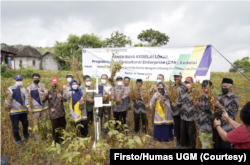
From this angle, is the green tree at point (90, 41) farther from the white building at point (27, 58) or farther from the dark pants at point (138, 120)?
the dark pants at point (138, 120)

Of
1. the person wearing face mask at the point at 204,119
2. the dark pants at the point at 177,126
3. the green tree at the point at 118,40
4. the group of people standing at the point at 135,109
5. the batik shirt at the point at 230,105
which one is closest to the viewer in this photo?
the batik shirt at the point at 230,105

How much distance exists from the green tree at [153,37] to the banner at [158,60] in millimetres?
31755

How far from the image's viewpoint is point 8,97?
387 centimetres

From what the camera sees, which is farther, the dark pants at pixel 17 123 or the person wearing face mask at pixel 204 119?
the dark pants at pixel 17 123

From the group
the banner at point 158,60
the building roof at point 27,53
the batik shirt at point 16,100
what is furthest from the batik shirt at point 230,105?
the building roof at point 27,53

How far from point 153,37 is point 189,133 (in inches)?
1432

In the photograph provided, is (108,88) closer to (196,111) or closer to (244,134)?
(196,111)

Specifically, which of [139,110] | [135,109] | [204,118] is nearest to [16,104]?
[135,109]

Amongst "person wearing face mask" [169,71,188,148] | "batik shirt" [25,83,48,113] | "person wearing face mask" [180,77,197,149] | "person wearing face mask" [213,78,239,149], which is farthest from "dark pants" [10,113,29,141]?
"person wearing face mask" [213,78,239,149]

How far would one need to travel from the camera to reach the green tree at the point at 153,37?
36906mm

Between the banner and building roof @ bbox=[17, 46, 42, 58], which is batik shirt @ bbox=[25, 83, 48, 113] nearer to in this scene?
the banner

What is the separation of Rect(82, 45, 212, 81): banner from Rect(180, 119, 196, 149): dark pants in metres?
2.19

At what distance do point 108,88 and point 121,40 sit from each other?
26.6 metres

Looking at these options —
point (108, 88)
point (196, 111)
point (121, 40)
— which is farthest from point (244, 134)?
point (121, 40)
